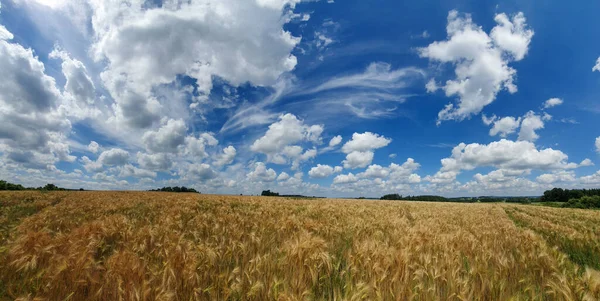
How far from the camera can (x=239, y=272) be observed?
338 cm

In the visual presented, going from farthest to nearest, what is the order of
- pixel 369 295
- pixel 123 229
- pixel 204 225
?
pixel 204 225 → pixel 123 229 → pixel 369 295

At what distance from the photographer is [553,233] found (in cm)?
839

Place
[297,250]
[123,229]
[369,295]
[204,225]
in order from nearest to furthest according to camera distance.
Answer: [369,295] → [297,250] → [123,229] → [204,225]

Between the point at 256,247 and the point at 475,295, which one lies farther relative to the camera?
the point at 256,247

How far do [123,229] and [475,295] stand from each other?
21.1ft

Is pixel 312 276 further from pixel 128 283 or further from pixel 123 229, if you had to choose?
pixel 123 229

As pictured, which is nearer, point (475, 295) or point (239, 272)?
point (475, 295)

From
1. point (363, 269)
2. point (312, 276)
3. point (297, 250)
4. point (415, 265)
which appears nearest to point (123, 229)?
point (297, 250)

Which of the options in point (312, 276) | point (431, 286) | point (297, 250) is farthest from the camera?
point (297, 250)

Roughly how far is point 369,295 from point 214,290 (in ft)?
5.60

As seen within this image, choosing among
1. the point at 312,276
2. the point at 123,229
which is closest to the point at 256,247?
the point at 312,276

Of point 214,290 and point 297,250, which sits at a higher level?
point 297,250

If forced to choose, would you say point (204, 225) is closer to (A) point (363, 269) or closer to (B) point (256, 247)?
(B) point (256, 247)

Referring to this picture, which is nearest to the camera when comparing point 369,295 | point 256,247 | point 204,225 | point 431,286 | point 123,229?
point 369,295
